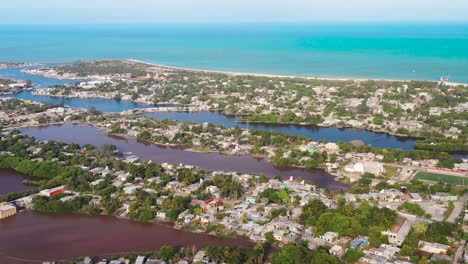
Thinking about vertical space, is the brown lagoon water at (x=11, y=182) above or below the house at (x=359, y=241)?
below

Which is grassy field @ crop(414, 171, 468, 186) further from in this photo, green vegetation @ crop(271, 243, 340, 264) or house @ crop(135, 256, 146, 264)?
house @ crop(135, 256, 146, 264)

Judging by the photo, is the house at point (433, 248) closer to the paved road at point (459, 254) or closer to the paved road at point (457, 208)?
the paved road at point (459, 254)

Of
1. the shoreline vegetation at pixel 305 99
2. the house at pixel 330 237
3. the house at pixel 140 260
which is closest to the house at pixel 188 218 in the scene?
the house at pixel 140 260

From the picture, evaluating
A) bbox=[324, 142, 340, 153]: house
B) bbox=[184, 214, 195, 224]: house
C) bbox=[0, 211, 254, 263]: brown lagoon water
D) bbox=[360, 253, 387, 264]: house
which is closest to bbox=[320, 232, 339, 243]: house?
bbox=[360, 253, 387, 264]: house

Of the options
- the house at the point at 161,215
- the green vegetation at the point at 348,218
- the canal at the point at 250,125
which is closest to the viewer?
the green vegetation at the point at 348,218

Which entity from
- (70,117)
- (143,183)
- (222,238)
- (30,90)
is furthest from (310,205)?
(30,90)

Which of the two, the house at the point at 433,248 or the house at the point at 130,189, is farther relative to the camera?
the house at the point at 130,189

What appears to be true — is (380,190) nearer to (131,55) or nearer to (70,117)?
(70,117)
